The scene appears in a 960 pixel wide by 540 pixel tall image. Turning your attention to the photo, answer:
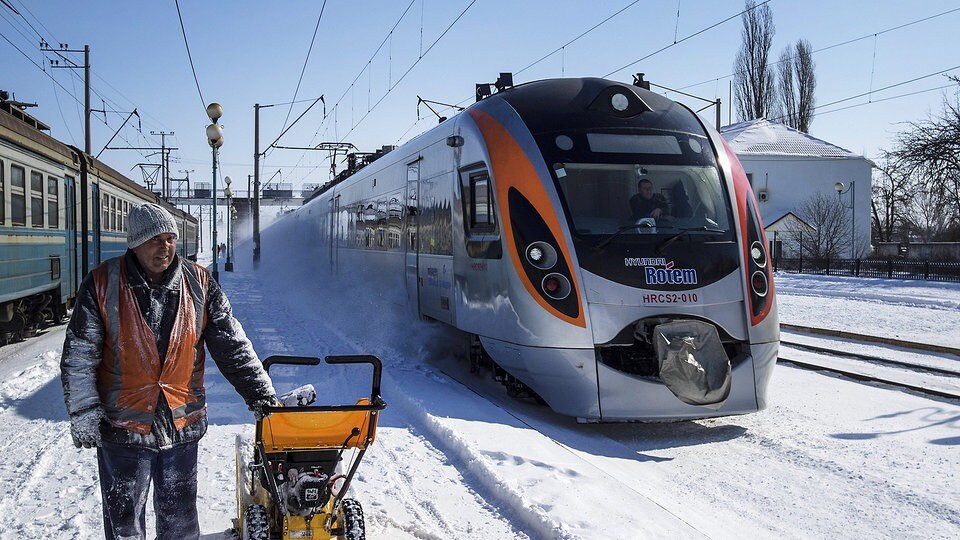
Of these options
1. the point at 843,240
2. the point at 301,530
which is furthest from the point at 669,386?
the point at 843,240

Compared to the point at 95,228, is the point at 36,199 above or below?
above

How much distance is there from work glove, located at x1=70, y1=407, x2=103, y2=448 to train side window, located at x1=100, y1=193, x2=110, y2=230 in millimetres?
16381

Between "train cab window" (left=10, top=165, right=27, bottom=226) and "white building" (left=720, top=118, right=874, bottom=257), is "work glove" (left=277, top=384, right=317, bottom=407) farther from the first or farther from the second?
"white building" (left=720, top=118, right=874, bottom=257)

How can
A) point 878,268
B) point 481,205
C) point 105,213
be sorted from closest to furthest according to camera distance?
point 481,205 → point 105,213 → point 878,268

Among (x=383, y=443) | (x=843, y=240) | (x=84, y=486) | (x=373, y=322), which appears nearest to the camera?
(x=84, y=486)

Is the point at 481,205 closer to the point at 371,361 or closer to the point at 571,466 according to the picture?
the point at 571,466

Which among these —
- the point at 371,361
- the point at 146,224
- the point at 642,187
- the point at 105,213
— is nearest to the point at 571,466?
the point at 371,361

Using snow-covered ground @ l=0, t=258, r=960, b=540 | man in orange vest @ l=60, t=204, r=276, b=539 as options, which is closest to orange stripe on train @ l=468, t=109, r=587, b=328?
snow-covered ground @ l=0, t=258, r=960, b=540

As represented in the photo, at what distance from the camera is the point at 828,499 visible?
206 inches

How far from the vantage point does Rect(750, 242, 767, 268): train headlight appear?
24.5 feet

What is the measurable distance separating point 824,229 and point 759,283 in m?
44.1

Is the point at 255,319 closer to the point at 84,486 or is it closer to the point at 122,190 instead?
the point at 122,190

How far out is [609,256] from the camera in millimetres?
7129

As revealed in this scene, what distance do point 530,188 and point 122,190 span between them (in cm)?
1661
